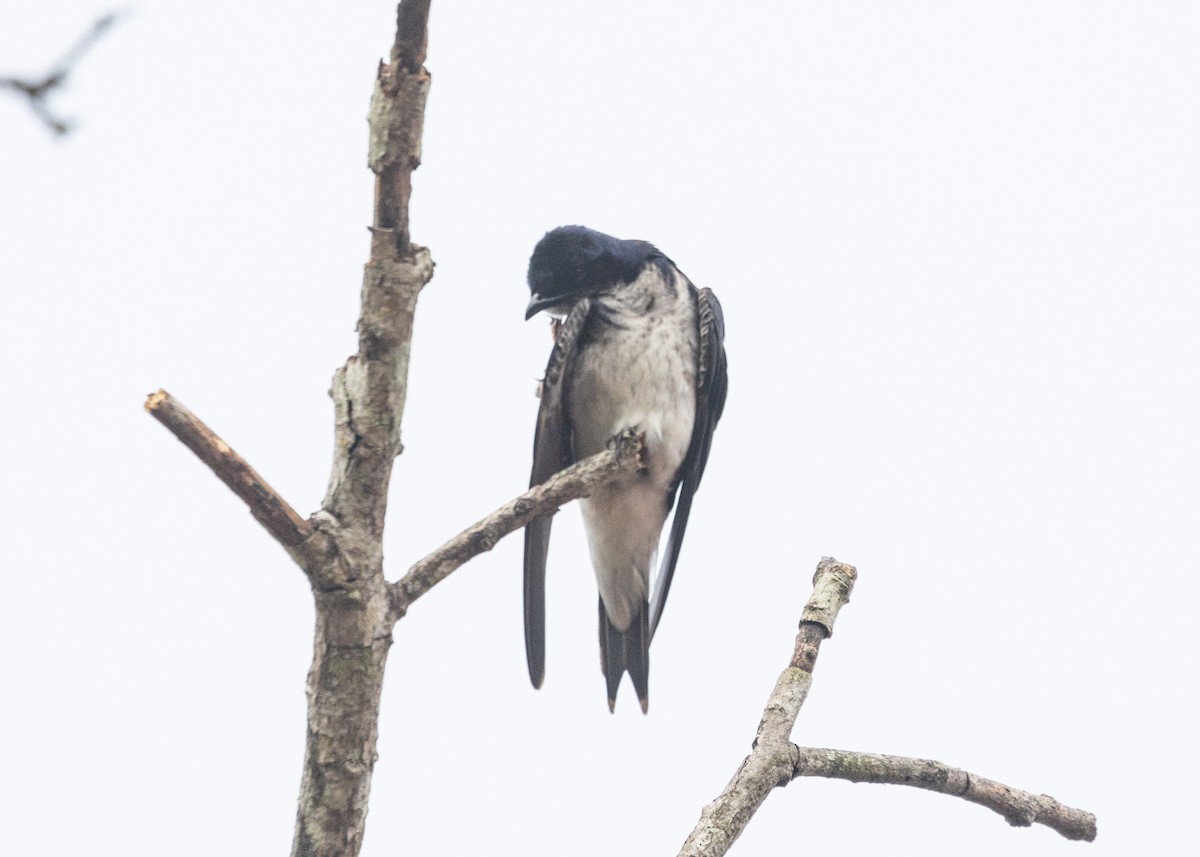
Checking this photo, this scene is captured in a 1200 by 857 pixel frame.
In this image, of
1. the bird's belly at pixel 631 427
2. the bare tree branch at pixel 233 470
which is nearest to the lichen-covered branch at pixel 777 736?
the bare tree branch at pixel 233 470

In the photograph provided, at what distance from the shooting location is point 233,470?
3131 millimetres

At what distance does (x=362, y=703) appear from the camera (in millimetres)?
3148

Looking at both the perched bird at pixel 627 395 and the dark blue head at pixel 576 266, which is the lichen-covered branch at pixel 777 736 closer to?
the perched bird at pixel 627 395

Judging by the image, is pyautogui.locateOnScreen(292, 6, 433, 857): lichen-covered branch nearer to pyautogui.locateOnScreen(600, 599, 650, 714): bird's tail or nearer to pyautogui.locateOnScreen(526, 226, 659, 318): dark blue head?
pyautogui.locateOnScreen(600, 599, 650, 714): bird's tail

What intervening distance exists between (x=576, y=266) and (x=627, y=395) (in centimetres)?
77

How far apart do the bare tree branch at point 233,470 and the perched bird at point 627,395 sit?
3099 millimetres

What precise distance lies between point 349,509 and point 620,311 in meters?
3.47

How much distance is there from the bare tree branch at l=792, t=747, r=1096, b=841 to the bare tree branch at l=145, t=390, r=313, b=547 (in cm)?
153

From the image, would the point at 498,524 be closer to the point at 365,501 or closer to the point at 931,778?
the point at 365,501

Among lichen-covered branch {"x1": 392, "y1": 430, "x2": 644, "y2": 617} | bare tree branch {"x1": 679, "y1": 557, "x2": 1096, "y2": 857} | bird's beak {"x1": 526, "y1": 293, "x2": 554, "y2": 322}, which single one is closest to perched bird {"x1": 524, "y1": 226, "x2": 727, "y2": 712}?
bird's beak {"x1": 526, "y1": 293, "x2": 554, "y2": 322}

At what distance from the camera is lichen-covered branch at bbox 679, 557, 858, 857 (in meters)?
3.52

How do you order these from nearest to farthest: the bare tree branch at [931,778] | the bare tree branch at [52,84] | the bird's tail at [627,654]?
the bare tree branch at [52,84]
the bare tree branch at [931,778]
the bird's tail at [627,654]

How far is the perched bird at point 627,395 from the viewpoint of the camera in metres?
6.34

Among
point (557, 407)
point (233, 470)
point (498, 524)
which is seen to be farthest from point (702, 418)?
point (233, 470)
